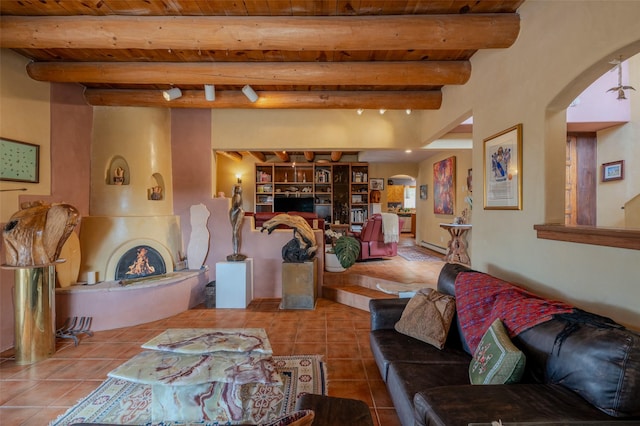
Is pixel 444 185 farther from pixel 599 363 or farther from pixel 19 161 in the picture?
pixel 19 161

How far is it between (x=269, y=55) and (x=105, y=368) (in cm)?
318

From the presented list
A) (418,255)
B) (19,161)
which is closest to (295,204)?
(418,255)

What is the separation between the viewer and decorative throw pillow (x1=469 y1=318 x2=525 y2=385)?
50.0 inches

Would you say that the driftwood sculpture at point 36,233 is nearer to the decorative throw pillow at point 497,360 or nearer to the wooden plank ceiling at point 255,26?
the wooden plank ceiling at point 255,26

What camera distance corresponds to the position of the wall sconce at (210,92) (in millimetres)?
3369

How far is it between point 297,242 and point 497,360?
286 centimetres

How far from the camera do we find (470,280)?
1.98m

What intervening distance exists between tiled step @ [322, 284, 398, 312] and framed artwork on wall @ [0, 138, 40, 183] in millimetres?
3592

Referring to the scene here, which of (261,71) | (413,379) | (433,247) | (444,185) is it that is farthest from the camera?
(433,247)

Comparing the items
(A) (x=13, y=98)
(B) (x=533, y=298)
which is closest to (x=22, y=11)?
(A) (x=13, y=98)

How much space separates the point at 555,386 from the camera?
1.19m

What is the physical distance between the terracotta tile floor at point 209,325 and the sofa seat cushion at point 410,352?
35 centimetres

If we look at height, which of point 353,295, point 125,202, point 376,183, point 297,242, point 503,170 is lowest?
point 353,295

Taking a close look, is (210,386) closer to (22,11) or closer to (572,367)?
(572,367)
